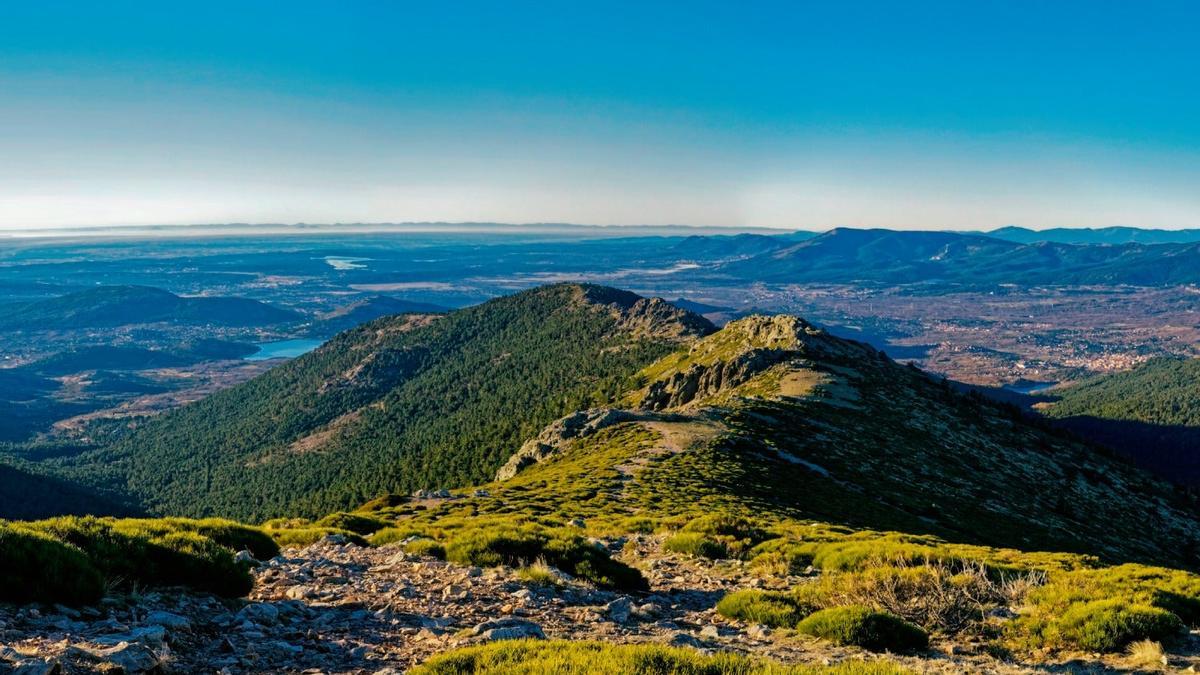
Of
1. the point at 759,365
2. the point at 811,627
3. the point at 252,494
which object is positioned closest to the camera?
the point at 811,627

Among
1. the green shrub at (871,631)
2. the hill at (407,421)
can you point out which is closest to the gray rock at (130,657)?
the green shrub at (871,631)

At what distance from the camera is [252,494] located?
13138 cm

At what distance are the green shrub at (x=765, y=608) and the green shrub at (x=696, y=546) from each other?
5822mm

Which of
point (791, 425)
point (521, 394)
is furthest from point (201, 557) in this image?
point (521, 394)

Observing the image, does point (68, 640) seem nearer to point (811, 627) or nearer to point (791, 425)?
point (811, 627)

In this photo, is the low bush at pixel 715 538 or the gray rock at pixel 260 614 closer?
the gray rock at pixel 260 614

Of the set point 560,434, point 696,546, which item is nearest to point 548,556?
point 696,546

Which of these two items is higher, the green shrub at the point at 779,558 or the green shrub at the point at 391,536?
the green shrub at the point at 779,558

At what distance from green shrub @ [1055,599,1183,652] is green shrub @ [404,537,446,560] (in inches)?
523

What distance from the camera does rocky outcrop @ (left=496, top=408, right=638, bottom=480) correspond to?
59.4m

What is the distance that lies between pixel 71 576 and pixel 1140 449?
654 feet

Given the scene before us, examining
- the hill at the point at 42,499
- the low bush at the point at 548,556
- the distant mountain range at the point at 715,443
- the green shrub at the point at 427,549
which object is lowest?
the hill at the point at 42,499

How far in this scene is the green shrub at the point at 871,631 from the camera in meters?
11.4

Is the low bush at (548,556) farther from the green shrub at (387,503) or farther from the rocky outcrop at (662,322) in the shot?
the rocky outcrop at (662,322)
